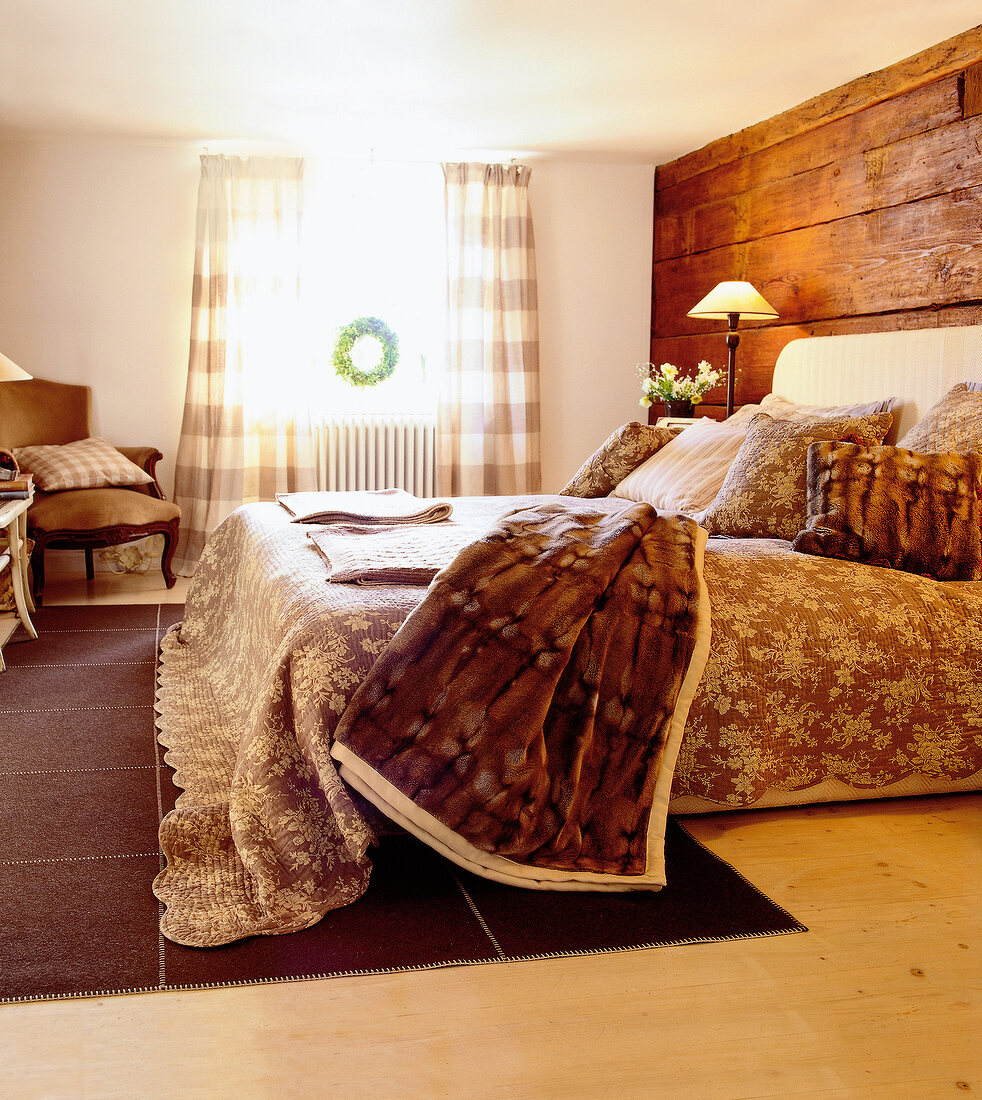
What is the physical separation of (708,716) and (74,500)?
3.64m

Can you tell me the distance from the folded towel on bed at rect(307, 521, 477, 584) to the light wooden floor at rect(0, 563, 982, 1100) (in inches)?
37.7

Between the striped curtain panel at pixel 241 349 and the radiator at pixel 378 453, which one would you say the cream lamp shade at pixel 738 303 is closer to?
the radiator at pixel 378 453

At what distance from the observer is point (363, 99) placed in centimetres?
478

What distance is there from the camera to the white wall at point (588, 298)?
20.2 ft

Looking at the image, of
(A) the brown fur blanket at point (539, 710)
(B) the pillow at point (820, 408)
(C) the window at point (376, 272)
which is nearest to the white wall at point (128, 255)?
(C) the window at point (376, 272)

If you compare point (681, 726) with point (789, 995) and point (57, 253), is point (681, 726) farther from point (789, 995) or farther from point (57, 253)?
point (57, 253)

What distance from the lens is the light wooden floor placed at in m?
1.48

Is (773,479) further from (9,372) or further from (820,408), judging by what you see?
(9,372)

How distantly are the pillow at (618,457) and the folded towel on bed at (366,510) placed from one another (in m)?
0.81

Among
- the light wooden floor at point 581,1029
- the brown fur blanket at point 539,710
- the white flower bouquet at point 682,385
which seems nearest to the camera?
the light wooden floor at point 581,1029

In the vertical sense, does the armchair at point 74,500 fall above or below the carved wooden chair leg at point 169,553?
above

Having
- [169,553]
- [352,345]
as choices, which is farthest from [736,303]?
[169,553]

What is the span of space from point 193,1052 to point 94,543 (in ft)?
12.5

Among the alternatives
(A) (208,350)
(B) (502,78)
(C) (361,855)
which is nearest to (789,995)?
(C) (361,855)
